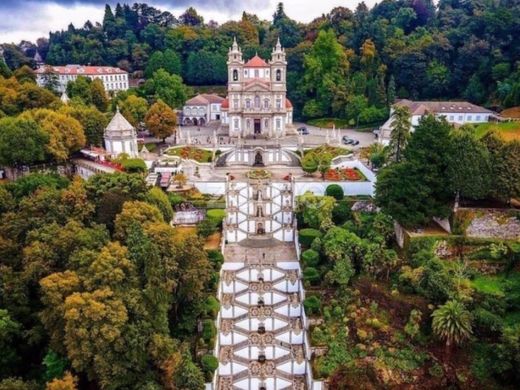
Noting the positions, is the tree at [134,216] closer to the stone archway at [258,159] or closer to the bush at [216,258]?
the bush at [216,258]

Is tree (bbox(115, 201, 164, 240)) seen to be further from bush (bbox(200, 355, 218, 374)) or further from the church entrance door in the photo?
the church entrance door

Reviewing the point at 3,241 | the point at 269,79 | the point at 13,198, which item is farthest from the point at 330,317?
the point at 269,79

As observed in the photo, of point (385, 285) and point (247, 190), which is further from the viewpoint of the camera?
point (247, 190)

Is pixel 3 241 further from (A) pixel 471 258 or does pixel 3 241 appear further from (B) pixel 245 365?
(A) pixel 471 258

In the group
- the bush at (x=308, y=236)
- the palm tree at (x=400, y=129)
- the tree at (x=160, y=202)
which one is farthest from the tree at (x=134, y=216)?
the palm tree at (x=400, y=129)

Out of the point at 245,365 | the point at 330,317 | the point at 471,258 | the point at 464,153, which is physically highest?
the point at 464,153

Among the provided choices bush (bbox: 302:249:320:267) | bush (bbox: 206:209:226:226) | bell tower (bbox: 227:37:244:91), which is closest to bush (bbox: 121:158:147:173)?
bush (bbox: 206:209:226:226)
